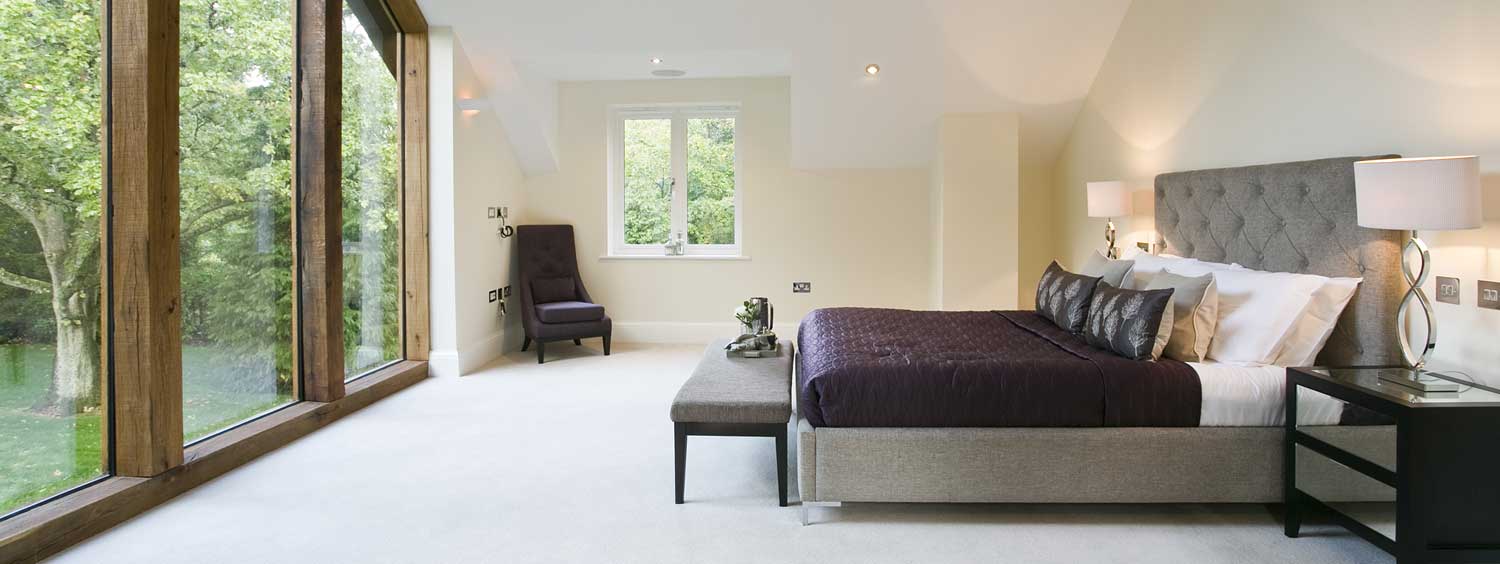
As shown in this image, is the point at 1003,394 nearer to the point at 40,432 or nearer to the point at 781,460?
the point at 781,460

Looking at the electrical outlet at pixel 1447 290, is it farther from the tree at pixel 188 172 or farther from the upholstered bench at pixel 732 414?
the tree at pixel 188 172

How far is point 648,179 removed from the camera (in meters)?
6.72

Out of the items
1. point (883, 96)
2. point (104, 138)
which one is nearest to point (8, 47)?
point (104, 138)

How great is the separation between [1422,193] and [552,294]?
5.16 metres

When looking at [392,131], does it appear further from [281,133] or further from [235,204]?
[235,204]

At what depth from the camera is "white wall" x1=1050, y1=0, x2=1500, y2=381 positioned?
2.54 meters

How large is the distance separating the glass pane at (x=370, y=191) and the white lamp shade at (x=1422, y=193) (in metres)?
4.34

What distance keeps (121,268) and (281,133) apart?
120cm

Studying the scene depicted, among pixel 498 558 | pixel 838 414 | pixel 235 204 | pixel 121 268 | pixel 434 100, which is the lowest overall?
pixel 498 558

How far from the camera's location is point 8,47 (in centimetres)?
245

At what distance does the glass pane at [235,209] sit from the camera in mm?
3291

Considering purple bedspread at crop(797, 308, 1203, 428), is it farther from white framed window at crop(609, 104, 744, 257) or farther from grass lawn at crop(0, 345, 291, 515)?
white framed window at crop(609, 104, 744, 257)

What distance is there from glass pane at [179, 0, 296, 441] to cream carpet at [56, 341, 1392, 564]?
1.24 ft

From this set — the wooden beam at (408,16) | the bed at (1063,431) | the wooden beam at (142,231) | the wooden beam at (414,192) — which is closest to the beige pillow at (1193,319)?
the bed at (1063,431)
